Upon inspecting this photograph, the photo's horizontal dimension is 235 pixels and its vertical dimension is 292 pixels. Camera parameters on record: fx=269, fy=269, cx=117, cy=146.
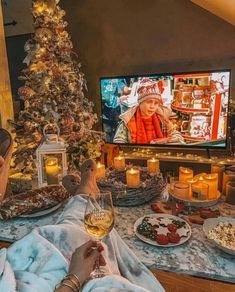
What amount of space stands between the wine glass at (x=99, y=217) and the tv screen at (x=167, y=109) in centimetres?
219

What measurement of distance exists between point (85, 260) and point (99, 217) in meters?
0.15

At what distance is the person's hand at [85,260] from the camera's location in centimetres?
73

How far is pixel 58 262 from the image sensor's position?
77 centimetres

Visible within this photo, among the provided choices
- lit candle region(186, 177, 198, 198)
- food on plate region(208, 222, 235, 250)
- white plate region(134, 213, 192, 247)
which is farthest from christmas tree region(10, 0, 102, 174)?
food on plate region(208, 222, 235, 250)

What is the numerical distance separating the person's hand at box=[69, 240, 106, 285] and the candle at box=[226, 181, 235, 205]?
2.41ft

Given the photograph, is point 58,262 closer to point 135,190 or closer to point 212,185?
point 135,190

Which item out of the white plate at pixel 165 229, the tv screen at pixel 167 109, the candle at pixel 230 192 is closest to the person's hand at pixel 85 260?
the white plate at pixel 165 229

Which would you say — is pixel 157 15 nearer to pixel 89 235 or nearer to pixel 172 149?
pixel 172 149

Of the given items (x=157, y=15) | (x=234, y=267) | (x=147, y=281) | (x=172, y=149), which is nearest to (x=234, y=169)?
(x=234, y=267)

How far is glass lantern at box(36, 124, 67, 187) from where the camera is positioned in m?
1.62

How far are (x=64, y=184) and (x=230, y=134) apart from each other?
2.12m

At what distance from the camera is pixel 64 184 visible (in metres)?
1.33

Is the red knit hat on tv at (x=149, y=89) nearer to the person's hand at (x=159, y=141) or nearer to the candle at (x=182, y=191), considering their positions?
the person's hand at (x=159, y=141)

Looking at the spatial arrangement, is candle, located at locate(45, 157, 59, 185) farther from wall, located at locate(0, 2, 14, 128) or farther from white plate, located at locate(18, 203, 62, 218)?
wall, located at locate(0, 2, 14, 128)
